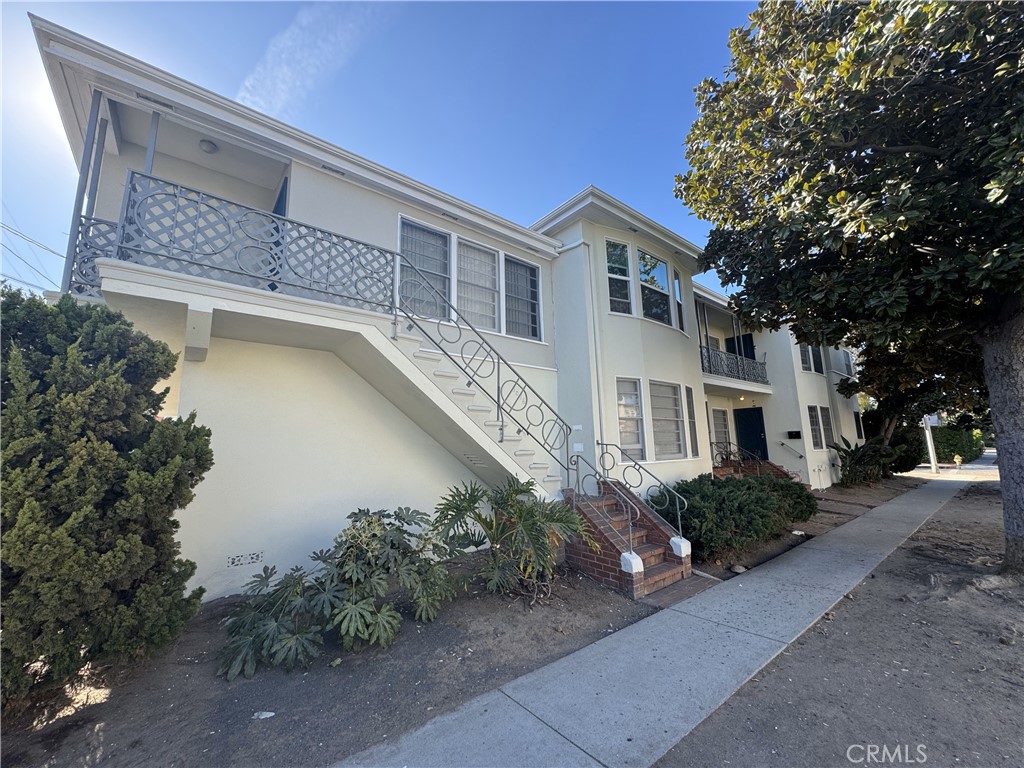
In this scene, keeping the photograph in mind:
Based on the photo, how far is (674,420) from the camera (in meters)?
9.02

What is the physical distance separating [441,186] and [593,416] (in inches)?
188

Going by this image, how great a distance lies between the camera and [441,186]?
6996 millimetres

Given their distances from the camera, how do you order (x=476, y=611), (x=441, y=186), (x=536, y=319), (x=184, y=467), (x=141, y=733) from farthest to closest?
(x=536, y=319), (x=441, y=186), (x=476, y=611), (x=184, y=467), (x=141, y=733)

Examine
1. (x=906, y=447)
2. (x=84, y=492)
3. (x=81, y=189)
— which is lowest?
(x=906, y=447)

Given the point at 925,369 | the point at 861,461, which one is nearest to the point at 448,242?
the point at 925,369

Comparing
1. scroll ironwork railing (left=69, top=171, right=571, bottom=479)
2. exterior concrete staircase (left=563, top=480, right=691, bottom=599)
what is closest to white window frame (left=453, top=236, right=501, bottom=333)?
scroll ironwork railing (left=69, top=171, right=571, bottom=479)

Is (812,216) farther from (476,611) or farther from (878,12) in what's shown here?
(476,611)

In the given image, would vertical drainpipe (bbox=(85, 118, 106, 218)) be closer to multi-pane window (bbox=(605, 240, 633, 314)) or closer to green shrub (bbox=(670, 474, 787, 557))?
multi-pane window (bbox=(605, 240, 633, 314))

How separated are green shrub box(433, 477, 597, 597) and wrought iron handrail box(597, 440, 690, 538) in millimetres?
2475

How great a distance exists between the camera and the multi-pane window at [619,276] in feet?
28.2

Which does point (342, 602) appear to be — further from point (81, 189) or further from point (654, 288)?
point (654, 288)

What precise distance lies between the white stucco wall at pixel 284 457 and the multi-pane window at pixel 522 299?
112 inches

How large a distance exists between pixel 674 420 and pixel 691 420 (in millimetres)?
Answer: 719

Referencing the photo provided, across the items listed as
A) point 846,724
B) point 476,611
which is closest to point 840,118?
point 846,724
